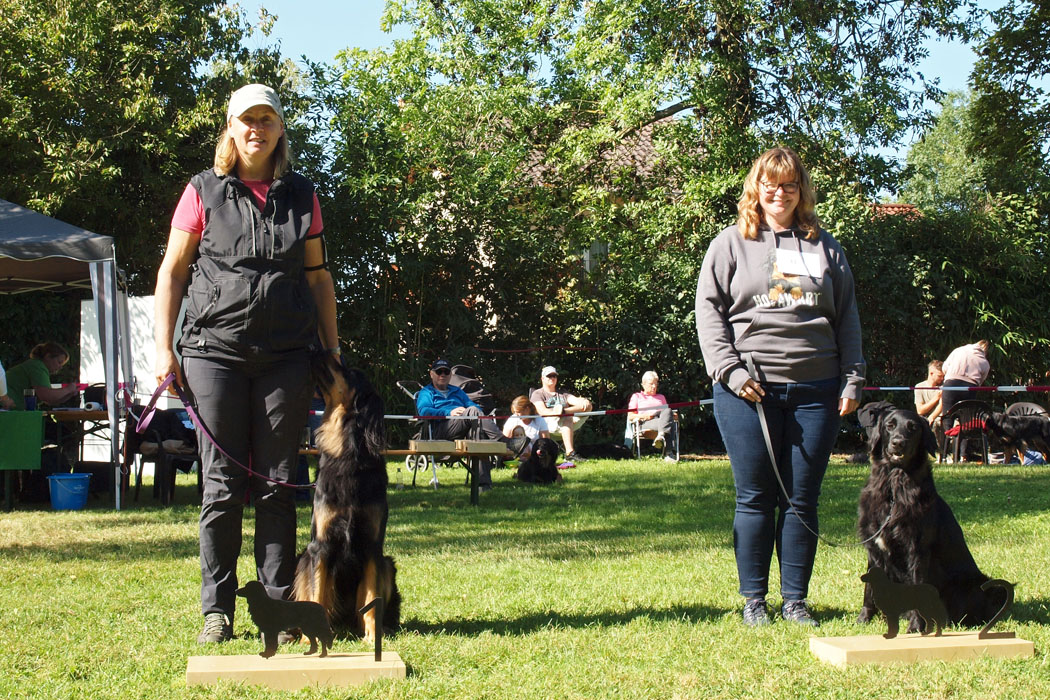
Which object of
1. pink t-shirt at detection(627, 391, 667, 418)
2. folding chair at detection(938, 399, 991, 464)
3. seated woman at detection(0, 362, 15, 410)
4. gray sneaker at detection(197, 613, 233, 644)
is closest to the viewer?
gray sneaker at detection(197, 613, 233, 644)

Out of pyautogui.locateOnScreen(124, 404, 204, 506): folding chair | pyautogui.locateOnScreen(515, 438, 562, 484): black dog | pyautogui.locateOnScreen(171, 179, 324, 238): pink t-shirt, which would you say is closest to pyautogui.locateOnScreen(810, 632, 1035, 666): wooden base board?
pyautogui.locateOnScreen(171, 179, 324, 238): pink t-shirt

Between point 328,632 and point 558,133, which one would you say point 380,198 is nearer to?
point 558,133

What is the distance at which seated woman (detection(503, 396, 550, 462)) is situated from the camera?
1089 cm

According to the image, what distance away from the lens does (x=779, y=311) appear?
364 cm

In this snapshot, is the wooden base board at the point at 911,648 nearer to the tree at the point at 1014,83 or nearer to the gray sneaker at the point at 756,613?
the gray sneaker at the point at 756,613

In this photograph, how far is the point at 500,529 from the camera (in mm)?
6758

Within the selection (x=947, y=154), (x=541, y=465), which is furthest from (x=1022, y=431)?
(x=947, y=154)

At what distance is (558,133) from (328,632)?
1421 cm

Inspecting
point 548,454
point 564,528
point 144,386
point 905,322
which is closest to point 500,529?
point 564,528

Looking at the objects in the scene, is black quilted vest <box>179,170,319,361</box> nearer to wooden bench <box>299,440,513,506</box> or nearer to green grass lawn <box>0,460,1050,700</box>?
green grass lawn <box>0,460,1050,700</box>

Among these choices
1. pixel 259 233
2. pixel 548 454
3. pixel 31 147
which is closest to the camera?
pixel 259 233

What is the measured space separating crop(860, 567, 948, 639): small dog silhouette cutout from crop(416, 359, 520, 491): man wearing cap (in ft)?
20.5

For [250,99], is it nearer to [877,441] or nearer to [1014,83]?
[877,441]

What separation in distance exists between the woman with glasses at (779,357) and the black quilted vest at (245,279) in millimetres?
1453
